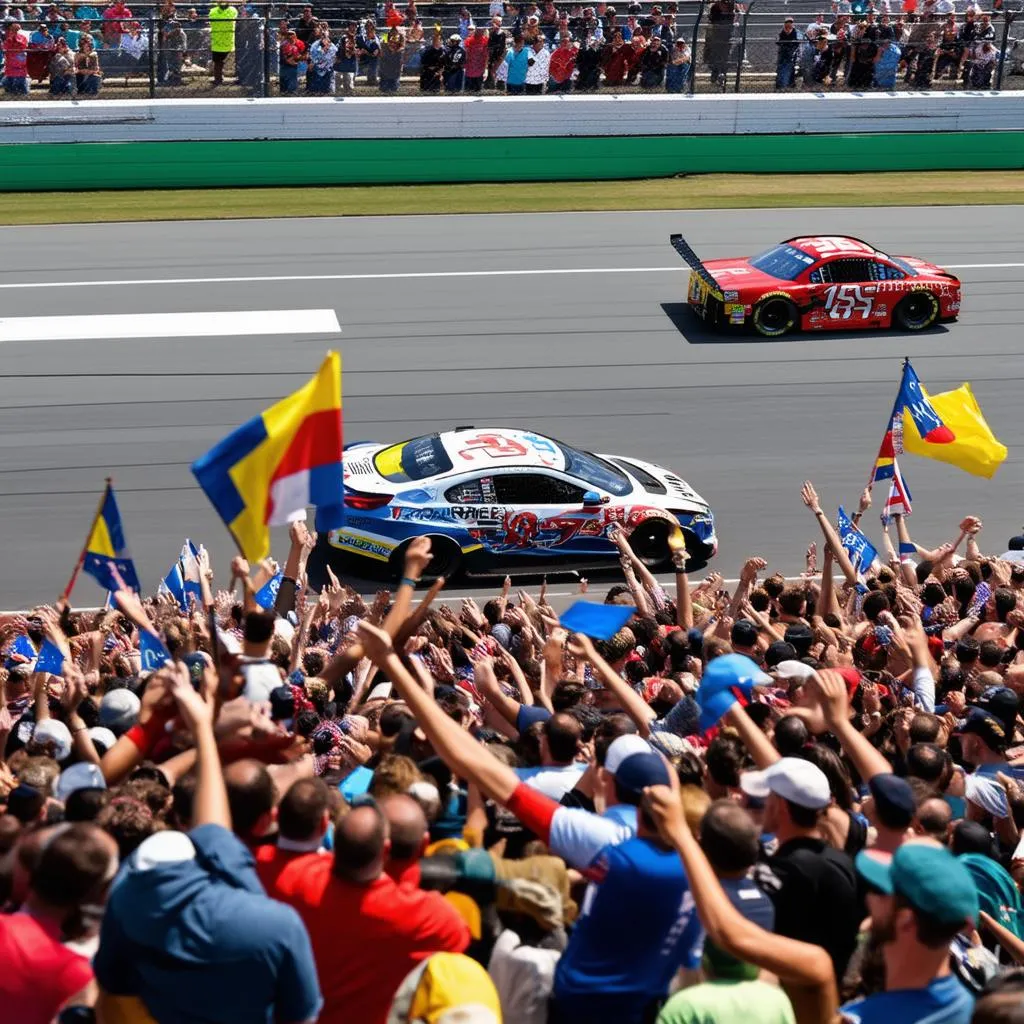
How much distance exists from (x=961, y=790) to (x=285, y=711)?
2.86m

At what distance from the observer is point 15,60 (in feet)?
92.8

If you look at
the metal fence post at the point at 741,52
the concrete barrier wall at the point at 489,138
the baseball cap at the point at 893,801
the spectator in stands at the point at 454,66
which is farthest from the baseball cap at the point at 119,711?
the metal fence post at the point at 741,52

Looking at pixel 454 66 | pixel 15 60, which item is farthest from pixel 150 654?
pixel 454 66

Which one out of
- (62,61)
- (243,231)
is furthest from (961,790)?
(62,61)

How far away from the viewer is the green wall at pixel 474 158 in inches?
1110

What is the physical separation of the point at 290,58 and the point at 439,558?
750 inches

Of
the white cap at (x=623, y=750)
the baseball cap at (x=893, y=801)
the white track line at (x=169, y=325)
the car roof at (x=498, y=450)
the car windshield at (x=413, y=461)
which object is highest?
the white cap at (x=623, y=750)

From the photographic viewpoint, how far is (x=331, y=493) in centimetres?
694

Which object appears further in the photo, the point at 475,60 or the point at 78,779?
the point at 475,60

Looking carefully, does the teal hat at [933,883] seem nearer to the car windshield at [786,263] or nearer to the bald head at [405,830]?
the bald head at [405,830]

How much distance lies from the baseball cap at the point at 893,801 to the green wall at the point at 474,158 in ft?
83.9

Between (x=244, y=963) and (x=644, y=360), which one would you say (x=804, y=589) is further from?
(x=644, y=360)

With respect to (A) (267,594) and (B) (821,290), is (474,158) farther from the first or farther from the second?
(A) (267,594)

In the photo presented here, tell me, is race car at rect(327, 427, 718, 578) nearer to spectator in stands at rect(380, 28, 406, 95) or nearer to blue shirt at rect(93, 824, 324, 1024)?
blue shirt at rect(93, 824, 324, 1024)
